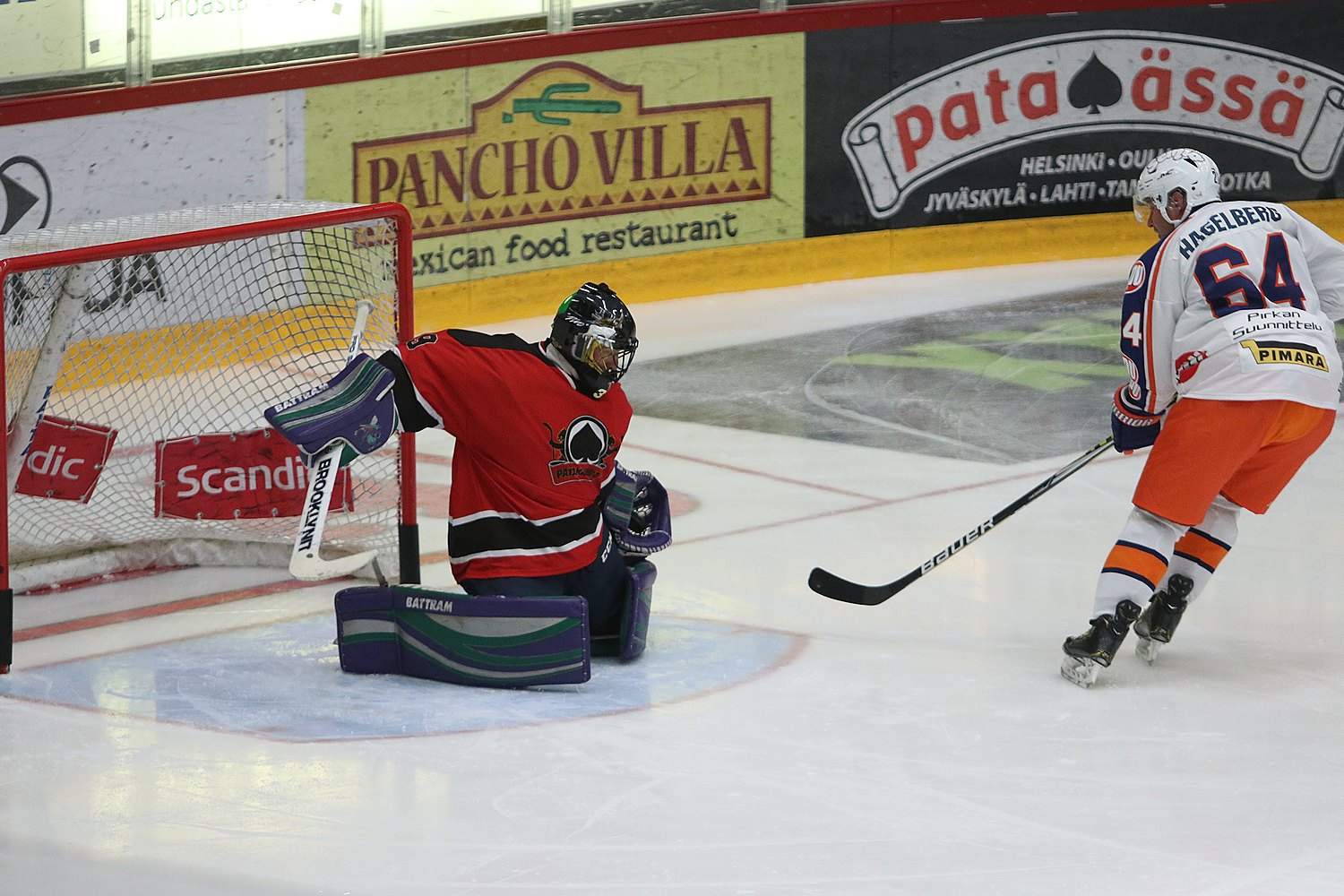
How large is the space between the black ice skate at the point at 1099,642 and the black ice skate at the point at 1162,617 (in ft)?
0.62

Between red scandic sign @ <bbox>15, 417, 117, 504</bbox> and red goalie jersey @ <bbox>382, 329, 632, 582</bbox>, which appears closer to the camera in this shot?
red goalie jersey @ <bbox>382, 329, 632, 582</bbox>

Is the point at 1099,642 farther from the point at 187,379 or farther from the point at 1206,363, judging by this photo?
the point at 187,379

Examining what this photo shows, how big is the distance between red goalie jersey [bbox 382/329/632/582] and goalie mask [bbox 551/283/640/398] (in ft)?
0.15

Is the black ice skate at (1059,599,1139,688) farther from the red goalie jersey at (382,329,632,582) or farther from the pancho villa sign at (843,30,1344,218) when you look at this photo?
the pancho villa sign at (843,30,1344,218)

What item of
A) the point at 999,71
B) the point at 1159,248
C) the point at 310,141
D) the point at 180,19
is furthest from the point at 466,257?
the point at 1159,248

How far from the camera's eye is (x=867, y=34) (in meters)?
8.47

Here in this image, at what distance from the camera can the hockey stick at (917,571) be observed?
13.8 ft

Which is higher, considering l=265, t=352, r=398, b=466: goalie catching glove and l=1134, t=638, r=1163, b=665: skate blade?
l=265, t=352, r=398, b=466: goalie catching glove

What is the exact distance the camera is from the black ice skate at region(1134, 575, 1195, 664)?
4055 millimetres

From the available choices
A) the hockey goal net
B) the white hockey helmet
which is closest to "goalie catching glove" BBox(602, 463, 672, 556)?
the hockey goal net

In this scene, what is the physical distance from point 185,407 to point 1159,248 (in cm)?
245

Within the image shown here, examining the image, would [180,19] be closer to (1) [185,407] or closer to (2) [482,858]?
(1) [185,407]

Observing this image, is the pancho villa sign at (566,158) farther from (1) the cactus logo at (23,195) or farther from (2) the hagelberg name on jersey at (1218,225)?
(2) the hagelberg name on jersey at (1218,225)

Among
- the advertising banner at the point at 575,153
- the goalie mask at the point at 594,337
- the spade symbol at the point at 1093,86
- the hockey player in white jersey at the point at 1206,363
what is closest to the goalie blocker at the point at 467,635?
the goalie mask at the point at 594,337
